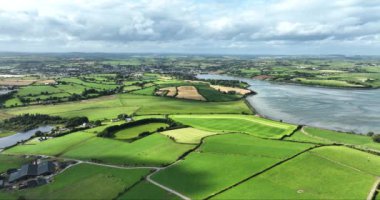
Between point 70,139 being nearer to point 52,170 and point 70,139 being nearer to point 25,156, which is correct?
point 25,156

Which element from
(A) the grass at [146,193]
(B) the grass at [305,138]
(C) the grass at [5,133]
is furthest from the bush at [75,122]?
(B) the grass at [305,138]

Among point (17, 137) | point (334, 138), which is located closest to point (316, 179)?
point (334, 138)

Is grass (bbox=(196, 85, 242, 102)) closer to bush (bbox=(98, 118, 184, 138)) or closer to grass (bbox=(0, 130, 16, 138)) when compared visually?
bush (bbox=(98, 118, 184, 138))

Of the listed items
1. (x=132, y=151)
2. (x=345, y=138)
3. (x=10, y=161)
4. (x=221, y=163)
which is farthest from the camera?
(x=345, y=138)

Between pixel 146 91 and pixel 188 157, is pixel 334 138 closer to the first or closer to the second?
pixel 188 157

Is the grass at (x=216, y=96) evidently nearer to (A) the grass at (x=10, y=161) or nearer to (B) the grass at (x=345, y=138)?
(B) the grass at (x=345, y=138)

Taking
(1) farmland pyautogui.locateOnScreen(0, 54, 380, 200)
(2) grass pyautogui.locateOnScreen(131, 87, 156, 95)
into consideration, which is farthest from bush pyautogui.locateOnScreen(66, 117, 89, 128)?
(2) grass pyautogui.locateOnScreen(131, 87, 156, 95)

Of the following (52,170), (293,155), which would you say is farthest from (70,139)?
(293,155)
